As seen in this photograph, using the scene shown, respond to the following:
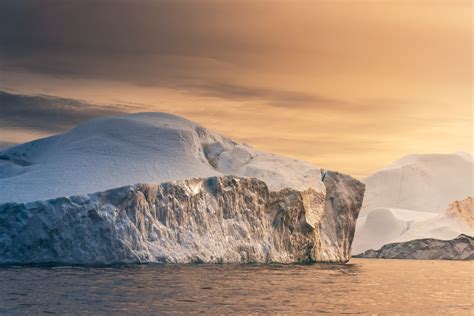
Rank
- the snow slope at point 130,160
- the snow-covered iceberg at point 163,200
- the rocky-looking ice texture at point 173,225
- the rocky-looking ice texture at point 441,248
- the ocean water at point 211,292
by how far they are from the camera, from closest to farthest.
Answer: the ocean water at point 211,292 → the rocky-looking ice texture at point 173,225 → the snow-covered iceberg at point 163,200 → the snow slope at point 130,160 → the rocky-looking ice texture at point 441,248

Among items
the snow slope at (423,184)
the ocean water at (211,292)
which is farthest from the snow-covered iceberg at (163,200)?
the snow slope at (423,184)

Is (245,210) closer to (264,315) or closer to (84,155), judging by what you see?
(84,155)

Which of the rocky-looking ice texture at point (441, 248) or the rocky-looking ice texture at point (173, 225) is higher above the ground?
the rocky-looking ice texture at point (173, 225)

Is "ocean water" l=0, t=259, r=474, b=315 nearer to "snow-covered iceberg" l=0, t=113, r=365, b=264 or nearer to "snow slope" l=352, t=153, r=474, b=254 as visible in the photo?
"snow-covered iceberg" l=0, t=113, r=365, b=264

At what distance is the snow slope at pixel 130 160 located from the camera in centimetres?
4494

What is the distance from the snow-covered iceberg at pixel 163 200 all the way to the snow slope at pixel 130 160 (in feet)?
0.27

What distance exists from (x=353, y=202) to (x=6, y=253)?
3011 centimetres

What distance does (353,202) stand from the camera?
61281 millimetres

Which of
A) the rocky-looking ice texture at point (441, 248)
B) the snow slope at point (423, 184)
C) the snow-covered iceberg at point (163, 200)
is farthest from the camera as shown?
the snow slope at point (423, 184)

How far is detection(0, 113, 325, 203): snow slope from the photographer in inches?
1769

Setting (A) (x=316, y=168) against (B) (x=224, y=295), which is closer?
(B) (x=224, y=295)

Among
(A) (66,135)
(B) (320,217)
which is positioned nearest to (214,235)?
(B) (320,217)

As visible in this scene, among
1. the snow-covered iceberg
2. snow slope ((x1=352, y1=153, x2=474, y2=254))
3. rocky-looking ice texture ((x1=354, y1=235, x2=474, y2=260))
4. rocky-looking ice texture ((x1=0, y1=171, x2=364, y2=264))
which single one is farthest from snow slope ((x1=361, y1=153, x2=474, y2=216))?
rocky-looking ice texture ((x1=0, y1=171, x2=364, y2=264))

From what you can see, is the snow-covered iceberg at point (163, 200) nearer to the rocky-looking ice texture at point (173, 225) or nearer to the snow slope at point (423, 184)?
the rocky-looking ice texture at point (173, 225)
